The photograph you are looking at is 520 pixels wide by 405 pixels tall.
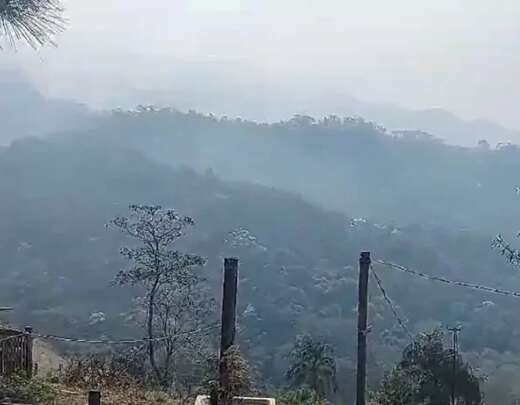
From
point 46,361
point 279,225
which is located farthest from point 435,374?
point 279,225

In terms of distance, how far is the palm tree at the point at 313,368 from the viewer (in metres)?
20.3

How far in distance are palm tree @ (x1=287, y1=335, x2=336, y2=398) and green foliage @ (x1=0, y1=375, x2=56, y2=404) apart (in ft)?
42.1

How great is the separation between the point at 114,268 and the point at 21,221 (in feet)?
26.0

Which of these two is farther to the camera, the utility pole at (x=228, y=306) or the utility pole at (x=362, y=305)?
the utility pole at (x=362, y=305)

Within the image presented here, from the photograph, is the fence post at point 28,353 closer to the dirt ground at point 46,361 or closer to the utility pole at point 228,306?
the dirt ground at point 46,361

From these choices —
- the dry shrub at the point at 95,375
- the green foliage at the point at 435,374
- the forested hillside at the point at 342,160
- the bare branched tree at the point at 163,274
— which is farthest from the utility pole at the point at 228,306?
the forested hillside at the point at 342,160

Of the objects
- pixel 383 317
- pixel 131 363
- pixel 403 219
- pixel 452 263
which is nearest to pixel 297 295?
pixel 383 317

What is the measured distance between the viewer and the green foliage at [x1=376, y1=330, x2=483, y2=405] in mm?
13484

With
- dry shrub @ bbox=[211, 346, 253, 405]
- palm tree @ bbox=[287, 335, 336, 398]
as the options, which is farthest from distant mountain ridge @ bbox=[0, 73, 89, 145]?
dry shrub @ bbox=[211, 346, 253, 405]

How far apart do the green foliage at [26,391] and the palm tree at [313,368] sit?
42.1 feet

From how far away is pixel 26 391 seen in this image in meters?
7.38

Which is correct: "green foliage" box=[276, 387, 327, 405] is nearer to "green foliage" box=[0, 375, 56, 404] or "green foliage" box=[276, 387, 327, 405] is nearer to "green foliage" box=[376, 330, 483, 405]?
"green foliage" box=[0, 375, 56, 404]

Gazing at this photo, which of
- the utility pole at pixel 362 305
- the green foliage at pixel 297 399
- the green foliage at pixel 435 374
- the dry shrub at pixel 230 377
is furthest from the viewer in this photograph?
the green foliage at pixel 435 374

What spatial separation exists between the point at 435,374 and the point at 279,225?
109 feet
